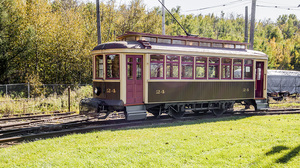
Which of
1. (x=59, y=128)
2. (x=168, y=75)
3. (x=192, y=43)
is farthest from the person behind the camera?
(x=192, y=43)

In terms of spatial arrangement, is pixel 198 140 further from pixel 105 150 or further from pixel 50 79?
pixel 50 79

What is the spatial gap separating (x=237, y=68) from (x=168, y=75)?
14.3 feet

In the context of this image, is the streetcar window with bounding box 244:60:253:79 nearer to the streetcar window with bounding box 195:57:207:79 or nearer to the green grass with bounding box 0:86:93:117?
the streetcar window with bounding box 195:57:207:79

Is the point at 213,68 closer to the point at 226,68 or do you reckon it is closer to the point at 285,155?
the point at 226,68

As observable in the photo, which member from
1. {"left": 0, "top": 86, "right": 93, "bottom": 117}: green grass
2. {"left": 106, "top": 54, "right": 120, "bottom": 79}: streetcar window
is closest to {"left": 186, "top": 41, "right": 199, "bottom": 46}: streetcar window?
{"left": 106, "top": 54, "right": 120, "bottom": 79}: streetcar window

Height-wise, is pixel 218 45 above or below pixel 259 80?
above

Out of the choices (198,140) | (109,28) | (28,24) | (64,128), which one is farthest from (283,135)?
→ (109,28)

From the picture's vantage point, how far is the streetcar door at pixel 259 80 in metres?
14.5

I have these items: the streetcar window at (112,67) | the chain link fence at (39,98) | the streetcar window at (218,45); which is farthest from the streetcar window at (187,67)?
the chain link fence at (39,98)

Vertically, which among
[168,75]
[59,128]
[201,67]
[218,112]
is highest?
[201,67]

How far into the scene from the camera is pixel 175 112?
12.1 metres

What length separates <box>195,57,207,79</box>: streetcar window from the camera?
11875 millimetres

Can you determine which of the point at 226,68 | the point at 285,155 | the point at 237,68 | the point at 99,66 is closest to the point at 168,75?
the point at 99,66

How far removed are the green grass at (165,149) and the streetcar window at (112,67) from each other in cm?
252
